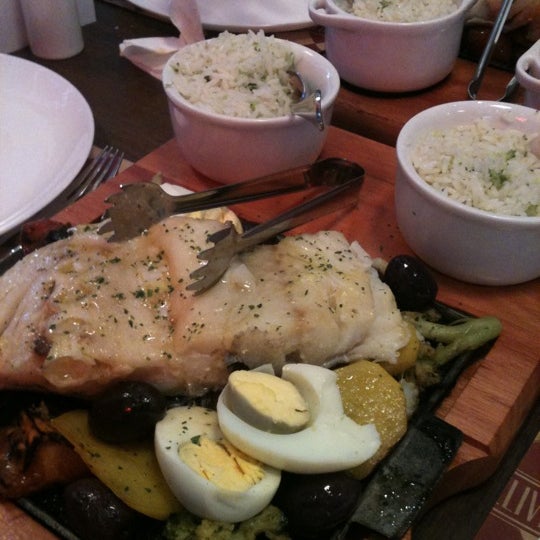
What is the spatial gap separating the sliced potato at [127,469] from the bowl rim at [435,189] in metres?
0.72

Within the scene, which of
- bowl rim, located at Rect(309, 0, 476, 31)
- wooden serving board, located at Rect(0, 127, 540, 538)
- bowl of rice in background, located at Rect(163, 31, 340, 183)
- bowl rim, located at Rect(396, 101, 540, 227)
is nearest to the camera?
wooden serving board, located at Rect(0, 127, 540, 538)

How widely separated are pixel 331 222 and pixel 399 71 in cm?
64

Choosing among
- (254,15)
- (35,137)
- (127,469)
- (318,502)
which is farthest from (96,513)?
(254,15)

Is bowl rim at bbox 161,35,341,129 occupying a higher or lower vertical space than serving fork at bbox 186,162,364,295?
higher

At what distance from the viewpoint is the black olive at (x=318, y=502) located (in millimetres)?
890

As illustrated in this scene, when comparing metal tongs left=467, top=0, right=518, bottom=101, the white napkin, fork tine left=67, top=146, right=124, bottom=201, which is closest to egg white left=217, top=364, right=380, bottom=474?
fork tine left=67, top=146, right=124, bottom=201

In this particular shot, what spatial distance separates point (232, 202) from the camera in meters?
1.39

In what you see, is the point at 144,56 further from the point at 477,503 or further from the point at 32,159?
the point at 477,503

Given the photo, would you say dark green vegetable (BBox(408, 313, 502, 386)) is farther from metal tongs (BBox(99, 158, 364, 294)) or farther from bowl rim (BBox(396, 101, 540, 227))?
metal tongs (BBox(99, 158, 364, 294))

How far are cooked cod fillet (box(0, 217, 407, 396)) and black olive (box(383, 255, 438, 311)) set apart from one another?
0.05m

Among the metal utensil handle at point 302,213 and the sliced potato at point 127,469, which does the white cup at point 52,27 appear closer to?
the metal utensil handle at point 302,213

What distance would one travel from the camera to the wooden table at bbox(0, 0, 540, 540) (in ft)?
3.60

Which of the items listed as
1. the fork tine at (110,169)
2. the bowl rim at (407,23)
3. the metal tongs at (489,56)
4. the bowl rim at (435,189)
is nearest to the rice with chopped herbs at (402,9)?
the bowl rim at (407,23)

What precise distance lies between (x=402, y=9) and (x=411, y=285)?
1.02 meters
